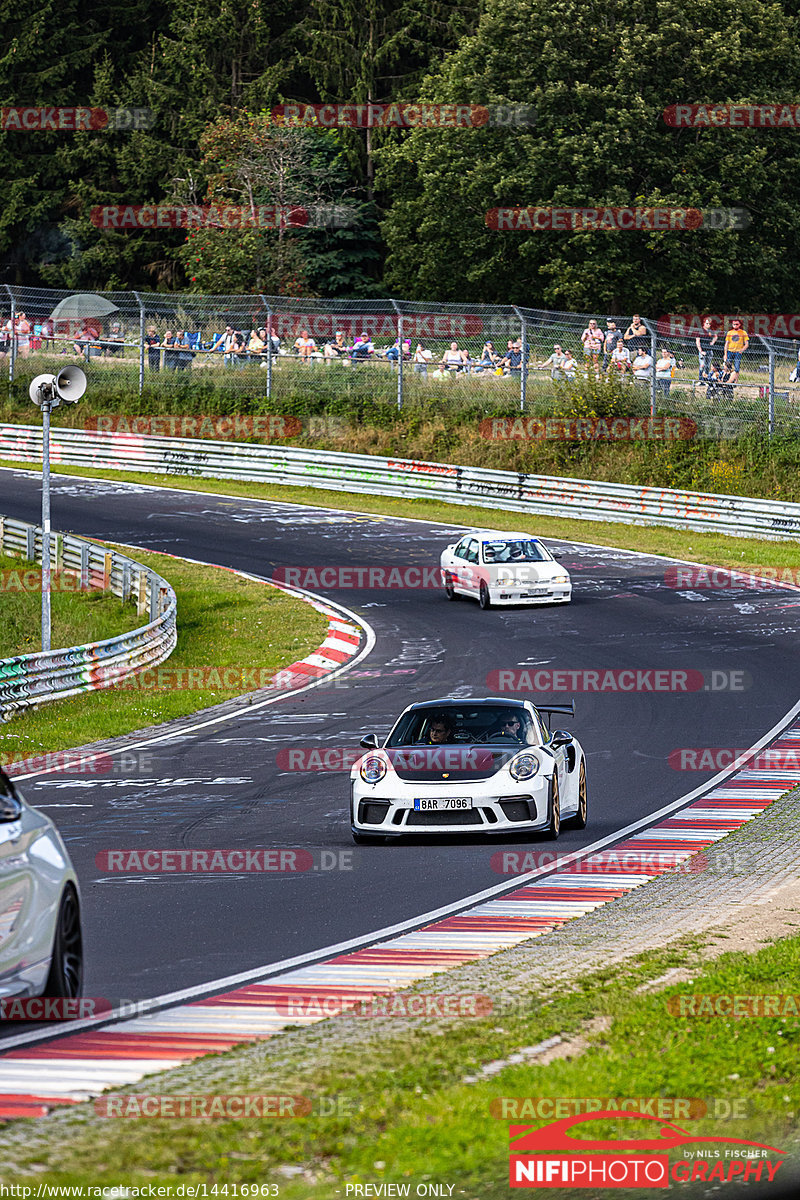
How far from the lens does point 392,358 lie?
46562 mm

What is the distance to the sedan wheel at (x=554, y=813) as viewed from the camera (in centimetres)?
1343

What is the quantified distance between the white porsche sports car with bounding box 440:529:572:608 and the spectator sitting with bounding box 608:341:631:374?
12.9 metres

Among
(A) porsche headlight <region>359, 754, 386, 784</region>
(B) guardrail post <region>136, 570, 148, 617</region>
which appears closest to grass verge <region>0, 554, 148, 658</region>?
(B) guardrail post <region>136, 570, 148, 617</region>

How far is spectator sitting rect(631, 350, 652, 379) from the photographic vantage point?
4131 cm

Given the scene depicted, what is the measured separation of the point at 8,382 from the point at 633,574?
88.0 ft

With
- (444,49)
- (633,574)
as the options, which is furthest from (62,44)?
(633,574)

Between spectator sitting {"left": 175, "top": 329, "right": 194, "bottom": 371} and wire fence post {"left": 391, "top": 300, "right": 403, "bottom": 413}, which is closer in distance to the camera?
wire fence post {"left": 391, "top": 300, "right": 403, "bottom": 413}

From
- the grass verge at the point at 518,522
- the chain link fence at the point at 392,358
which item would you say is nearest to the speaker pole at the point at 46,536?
the grass verge at the point at 518,522

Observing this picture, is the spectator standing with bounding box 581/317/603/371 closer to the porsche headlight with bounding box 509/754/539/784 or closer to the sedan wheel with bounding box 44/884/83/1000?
the porsche headlight with bounding box 509/754/539/784

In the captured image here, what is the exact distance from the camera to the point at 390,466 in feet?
145
